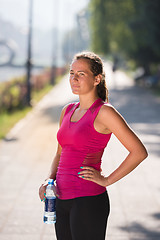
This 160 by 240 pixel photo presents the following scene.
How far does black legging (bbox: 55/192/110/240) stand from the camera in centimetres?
304

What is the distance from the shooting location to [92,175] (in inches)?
120

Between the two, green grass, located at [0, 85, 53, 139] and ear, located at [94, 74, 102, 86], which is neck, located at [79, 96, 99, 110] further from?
green grass, located at [0, 85, 53, 139]

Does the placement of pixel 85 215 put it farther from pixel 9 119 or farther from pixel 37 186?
pixel 9 119

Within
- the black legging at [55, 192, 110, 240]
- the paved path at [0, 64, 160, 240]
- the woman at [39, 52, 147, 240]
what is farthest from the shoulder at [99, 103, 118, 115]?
the paved path at [0, 64, 160, 240]

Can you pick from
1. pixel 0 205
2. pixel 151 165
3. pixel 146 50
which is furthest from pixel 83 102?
pixel 146 50

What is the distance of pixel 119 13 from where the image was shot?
41.7 meters

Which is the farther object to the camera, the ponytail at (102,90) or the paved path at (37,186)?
the paved path at (37,186)

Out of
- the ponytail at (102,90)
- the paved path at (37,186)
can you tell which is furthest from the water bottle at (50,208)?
the paved path at (37,186)

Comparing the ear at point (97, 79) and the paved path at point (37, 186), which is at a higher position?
the ear at point (97, 79)

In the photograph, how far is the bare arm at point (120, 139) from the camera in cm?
301

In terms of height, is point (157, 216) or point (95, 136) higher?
point (95, 136)

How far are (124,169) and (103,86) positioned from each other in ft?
1.75

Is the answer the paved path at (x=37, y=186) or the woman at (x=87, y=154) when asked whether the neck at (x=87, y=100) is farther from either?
the paved path at (x=37, y=186)

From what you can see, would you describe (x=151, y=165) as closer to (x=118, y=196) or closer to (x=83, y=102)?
(x=118, y=196)
